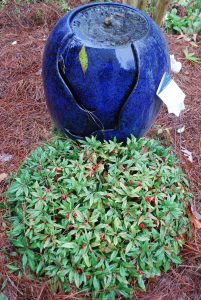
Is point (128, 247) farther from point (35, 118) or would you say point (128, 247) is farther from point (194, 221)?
point (35, 118)

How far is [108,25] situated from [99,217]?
114cm

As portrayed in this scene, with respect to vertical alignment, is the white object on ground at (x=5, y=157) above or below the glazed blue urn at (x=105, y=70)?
below

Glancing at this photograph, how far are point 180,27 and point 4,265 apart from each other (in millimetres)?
3661

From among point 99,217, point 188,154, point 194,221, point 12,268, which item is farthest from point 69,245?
point 188,154

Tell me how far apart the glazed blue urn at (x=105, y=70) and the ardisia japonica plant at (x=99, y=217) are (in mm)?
154

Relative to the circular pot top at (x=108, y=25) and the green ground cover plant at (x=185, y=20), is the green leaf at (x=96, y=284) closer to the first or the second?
the circular pot top at (x=108, y=25)

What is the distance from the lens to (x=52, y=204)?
2.05m

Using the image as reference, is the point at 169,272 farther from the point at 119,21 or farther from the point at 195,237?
the point at 119,21

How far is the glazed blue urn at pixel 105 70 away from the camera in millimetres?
2012

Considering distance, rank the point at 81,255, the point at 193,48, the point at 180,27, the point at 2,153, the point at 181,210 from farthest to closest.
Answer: the point at 180,27
the point at 193,48
the point at 2,153
the point at 181,210
the point at 81,255

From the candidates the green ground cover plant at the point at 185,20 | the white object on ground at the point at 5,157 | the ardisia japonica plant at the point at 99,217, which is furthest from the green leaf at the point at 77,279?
the green ground cover plant at the point at 185,20

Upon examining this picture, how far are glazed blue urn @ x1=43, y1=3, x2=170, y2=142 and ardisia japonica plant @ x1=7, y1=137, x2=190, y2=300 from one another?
6.0 inches

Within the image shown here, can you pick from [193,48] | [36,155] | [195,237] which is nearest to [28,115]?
[36,155]

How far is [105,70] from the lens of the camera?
6.58 feet
